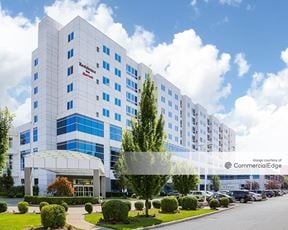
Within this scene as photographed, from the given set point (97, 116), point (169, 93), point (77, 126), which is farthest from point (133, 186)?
point (169, 93)

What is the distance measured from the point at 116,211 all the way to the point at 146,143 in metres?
5.36

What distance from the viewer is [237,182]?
13238 centimetres

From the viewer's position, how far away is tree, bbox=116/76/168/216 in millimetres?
23828

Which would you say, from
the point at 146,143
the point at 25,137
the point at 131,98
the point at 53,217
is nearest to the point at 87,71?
the point at 131,98

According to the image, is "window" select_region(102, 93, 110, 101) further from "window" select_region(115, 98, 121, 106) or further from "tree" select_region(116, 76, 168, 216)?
"tree" select_region(116, 76, 168, 216)

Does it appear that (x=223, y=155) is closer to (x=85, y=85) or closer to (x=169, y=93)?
(x=169, y=93)

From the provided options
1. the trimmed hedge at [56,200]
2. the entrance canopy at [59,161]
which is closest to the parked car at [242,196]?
the entrance canopy at [59,161]

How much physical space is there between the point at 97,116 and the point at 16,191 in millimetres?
17235

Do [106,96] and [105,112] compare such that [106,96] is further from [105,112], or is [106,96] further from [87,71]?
[87,71]

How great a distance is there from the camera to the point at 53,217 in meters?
16.2

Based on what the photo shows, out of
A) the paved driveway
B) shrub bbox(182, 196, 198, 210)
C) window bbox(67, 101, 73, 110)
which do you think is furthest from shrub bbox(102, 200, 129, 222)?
window bbox(67, 101, 73, 110)

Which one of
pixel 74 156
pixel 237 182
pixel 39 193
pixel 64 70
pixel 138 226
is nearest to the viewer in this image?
pixel 138 226

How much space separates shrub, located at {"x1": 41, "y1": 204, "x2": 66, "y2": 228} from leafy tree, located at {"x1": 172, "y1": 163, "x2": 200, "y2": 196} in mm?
20702

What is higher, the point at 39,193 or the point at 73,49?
the point at 73,49
